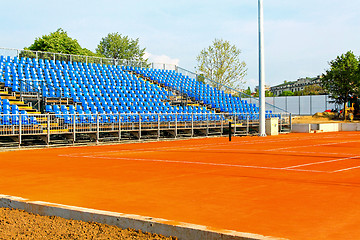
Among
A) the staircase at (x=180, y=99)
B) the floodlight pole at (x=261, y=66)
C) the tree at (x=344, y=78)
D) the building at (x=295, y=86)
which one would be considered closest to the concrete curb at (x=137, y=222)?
the floodlight pole at (x=261, y=66)

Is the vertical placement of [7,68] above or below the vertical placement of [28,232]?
above

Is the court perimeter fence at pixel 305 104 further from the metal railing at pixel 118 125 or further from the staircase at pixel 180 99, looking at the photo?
the metal railing at pixel 118 125

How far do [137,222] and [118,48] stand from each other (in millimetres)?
97083

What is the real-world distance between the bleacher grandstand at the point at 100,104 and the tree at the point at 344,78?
85.3ft

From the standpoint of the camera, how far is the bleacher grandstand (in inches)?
951

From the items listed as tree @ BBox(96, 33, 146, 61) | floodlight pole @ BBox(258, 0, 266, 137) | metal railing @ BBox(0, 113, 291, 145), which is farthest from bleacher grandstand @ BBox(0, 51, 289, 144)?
tree @ BBox(96, 33, 146, 61)

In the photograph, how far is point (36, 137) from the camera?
24.1m

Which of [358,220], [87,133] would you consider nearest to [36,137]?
[87,133]

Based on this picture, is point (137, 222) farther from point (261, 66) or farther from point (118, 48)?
point (118, 48)

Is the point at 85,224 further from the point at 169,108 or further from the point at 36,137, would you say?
the point at 169,108

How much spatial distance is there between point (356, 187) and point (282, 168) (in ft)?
12.2

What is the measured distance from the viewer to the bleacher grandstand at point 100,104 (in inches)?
951

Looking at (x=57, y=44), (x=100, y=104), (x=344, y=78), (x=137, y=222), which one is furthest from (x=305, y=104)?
(x=137, y=222)

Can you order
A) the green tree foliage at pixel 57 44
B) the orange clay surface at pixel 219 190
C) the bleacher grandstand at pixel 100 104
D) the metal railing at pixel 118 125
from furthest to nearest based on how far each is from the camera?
1. the green tree foliage at pixel 57 44
2. the bleacher grandstand at pixel 100 104
3. the metal railing at pixel 118 125
4. the orange clay surface at pixel 219 190
